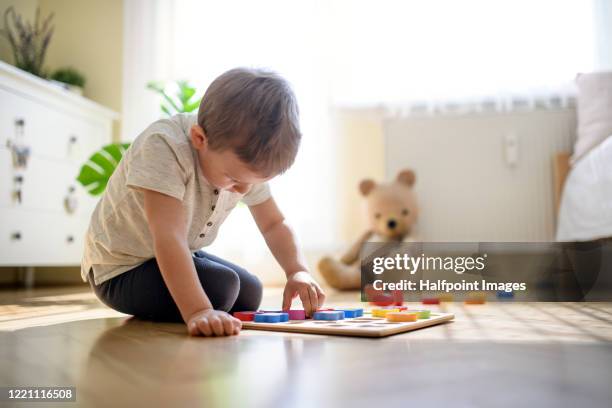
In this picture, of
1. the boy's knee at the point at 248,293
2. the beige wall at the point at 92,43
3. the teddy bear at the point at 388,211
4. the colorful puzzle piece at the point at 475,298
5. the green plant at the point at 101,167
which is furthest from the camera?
the beige wall at the point at 92,43

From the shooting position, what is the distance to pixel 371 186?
102 inches

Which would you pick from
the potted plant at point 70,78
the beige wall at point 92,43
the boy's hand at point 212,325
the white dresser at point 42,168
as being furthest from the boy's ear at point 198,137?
the beige wall at point 92,43

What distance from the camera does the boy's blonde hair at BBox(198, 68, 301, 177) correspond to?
0.85 metres

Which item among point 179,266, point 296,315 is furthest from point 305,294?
point 179,266

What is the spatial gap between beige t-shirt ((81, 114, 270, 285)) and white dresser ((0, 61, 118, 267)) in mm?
1147

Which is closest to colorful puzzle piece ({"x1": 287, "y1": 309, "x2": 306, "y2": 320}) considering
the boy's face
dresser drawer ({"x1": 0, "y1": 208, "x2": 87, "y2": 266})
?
the boy's face

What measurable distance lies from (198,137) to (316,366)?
44 centimetres

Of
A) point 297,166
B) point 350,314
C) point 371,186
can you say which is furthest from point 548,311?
point 297,166

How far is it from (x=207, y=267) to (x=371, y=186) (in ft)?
5.11

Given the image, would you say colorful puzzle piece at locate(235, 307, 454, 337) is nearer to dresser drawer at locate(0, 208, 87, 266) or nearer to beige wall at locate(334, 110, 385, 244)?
dresser drawer at locate(0, 208, 87, 266)

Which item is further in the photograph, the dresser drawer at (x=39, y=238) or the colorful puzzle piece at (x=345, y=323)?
the dresser drawer at (x=39, y=238)

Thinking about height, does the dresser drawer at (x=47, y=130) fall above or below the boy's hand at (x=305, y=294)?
above

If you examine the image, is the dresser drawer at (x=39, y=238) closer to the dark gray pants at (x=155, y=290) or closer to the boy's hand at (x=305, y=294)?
the dark gray pants at (x=155, y=290)

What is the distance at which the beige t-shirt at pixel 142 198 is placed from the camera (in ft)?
3.08
